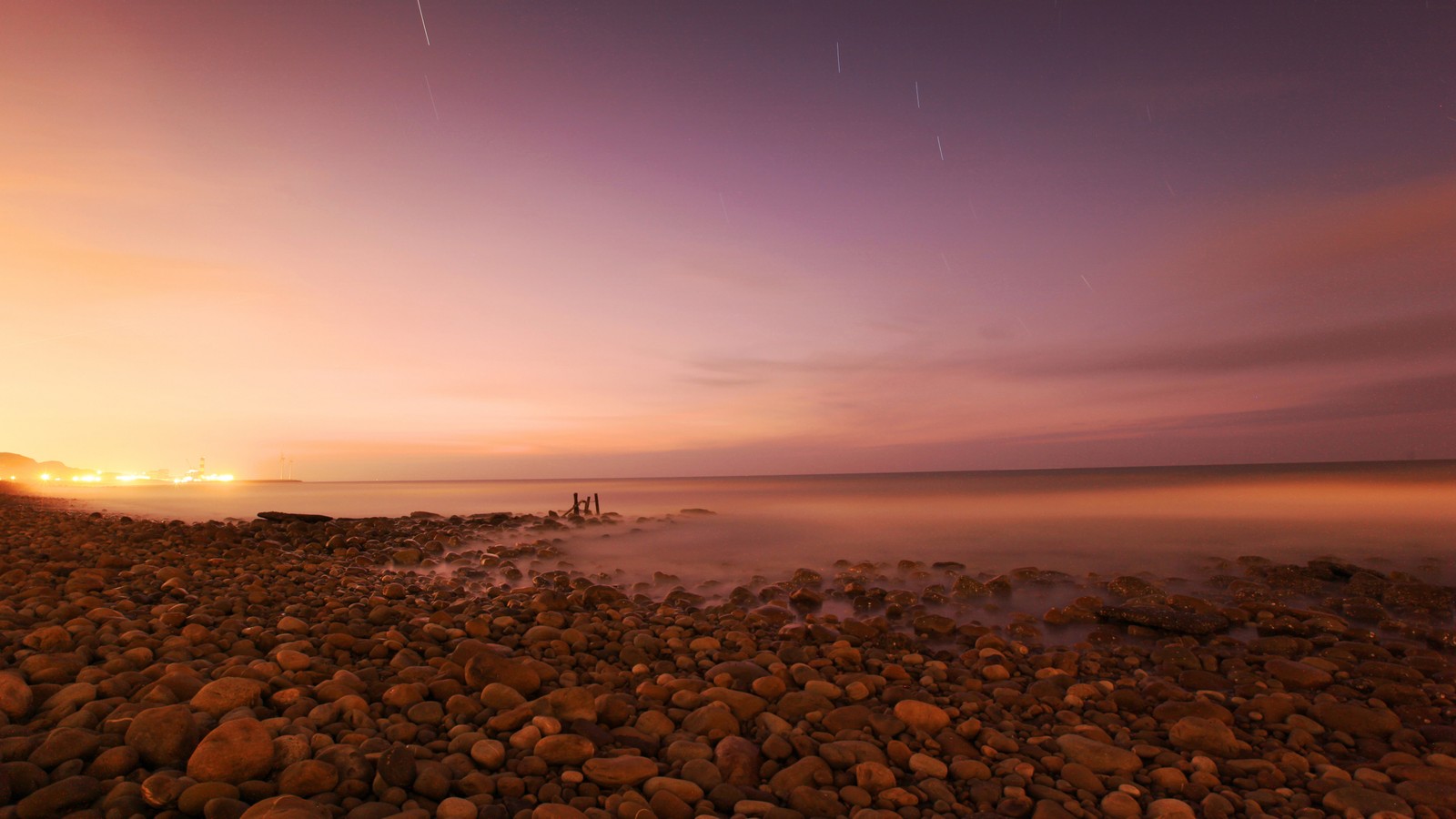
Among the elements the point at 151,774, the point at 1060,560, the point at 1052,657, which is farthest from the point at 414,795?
the point at 1060,560

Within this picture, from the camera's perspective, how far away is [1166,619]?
8.70 meters

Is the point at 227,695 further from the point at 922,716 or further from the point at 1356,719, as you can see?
the point at 1356,719

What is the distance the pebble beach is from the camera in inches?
144

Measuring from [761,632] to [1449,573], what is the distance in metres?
17.2

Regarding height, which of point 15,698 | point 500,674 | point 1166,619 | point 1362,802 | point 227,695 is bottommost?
point 1166,619

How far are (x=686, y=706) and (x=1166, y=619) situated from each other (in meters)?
7.28

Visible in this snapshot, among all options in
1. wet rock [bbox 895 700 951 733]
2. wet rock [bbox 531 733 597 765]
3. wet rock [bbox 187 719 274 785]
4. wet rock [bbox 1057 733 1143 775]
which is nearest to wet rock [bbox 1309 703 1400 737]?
wet rock [bbox 1057 733 1143 775]

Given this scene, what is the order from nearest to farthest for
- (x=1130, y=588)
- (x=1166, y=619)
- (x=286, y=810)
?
(x=286, y=810) → (x=1166, y=619) → (x=1130, y=588)

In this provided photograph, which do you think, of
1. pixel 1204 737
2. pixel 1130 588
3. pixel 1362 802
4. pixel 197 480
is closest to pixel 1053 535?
pixel 1130 588

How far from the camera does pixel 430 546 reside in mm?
18141

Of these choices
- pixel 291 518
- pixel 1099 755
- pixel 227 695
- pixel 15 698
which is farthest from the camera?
pixel 291 518

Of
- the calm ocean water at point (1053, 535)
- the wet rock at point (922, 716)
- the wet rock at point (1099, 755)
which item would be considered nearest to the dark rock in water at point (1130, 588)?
the calm ocean water at point (1053, 535)

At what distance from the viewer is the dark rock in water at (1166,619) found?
27.9 feet

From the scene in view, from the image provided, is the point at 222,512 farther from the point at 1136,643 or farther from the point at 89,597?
the point at 1136,643
